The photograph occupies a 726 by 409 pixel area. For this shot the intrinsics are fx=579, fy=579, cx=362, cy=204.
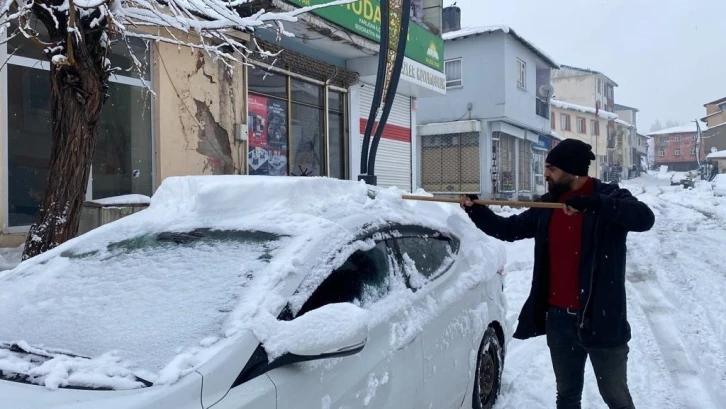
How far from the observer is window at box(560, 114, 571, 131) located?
43.3 m

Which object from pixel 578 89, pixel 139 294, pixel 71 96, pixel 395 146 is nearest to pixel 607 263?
pixel 139 294

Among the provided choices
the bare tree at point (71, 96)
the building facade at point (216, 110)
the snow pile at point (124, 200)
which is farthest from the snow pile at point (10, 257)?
the bare tree at point (71, 96)

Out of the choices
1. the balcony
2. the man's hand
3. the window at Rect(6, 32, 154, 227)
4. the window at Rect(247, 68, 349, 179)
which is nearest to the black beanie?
the man's hand

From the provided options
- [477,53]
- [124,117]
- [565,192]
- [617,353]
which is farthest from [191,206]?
[477,53]

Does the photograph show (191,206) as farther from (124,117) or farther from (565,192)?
(124,117)

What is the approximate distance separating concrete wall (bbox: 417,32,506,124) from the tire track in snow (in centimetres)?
1052

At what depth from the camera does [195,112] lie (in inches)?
354

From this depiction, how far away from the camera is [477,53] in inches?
893

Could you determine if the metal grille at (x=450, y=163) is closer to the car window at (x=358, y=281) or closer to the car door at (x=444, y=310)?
the car door at (x=444, y=310)

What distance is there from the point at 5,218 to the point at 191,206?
15.9 feet

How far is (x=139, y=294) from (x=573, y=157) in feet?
7.28

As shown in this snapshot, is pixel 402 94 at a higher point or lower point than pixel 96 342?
higher

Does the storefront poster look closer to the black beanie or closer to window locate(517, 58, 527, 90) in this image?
the black beanie

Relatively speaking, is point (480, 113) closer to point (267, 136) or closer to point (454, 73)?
point (454, 73)
